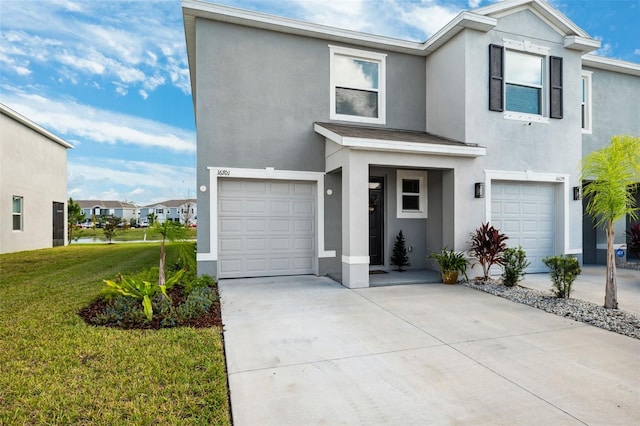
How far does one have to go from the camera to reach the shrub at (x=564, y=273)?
6113mm

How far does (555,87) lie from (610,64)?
3433 mm

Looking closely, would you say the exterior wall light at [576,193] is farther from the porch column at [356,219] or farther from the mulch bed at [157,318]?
the mulch bed at [157,318]

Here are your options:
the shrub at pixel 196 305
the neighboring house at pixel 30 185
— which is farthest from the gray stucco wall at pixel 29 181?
the shrub at pixel 196 305

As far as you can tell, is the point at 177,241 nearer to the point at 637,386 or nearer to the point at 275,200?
the point at 275,200

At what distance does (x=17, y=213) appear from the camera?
1422 centimetres

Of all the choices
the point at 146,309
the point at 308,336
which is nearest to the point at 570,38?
the point at 308,336

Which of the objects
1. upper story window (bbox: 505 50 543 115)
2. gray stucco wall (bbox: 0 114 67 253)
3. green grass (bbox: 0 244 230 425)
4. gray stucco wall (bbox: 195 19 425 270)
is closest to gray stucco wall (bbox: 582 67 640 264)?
upper story window (bbox: 505 50 543 115)

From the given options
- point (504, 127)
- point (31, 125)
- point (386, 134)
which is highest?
point (31, 125)

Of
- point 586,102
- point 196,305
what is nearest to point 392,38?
point 586,102

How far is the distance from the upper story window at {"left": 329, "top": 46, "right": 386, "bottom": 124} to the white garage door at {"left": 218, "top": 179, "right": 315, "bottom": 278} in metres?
2.23

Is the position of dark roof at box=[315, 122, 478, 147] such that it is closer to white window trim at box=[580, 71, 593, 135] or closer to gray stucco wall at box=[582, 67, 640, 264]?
white window trim at box=[580, 71, 593, 135]

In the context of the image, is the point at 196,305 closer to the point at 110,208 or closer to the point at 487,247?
the point at 487,247

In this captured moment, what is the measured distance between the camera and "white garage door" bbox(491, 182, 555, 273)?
29.0ft

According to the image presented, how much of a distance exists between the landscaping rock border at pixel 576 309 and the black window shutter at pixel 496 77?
14.5 ft
